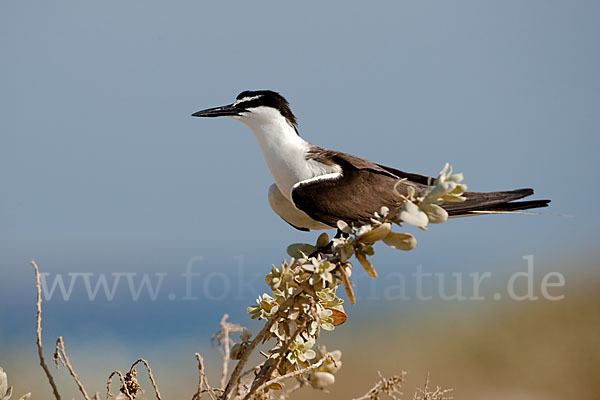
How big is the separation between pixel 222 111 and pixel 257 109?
7.0 inches

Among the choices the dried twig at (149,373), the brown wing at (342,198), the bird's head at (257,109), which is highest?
the bird's head at (257,109)

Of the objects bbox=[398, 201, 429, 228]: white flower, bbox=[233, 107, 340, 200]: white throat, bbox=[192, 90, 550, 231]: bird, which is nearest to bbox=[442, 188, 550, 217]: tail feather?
bbox=[192, 90, 550, 231]: bird

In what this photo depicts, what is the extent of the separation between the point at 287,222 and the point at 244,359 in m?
1.90

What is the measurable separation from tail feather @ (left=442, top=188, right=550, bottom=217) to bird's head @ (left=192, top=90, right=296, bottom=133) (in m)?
0.97

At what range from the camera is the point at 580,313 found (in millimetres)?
5988

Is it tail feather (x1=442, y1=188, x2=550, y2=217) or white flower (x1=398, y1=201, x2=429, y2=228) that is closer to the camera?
white flower (x1=398, y1=201, x2=429, y2=228)

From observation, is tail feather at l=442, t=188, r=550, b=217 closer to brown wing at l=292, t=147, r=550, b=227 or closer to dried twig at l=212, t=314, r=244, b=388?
brown wing at l=292, t=147, r=550, b=227

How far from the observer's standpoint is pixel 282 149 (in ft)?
9.86

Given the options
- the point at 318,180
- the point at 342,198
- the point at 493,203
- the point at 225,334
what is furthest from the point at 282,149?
the point at 225,334

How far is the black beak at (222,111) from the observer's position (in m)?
3.09

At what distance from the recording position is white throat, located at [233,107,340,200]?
9.39 feet

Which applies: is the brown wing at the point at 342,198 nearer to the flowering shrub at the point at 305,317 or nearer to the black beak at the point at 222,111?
the black beak at the point at 222,111

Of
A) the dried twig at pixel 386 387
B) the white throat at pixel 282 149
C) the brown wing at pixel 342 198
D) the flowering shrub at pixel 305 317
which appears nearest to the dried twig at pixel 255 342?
the flowering shrub at pixel 305 317

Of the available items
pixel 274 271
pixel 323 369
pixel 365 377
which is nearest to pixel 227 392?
pixel 323 369
